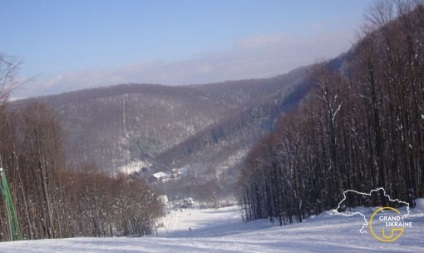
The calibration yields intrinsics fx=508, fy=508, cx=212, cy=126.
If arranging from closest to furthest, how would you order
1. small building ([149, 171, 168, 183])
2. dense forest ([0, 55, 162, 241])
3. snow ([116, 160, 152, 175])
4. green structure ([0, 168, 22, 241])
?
green structure ([0, 168, 22, 241])
dense forest ([0, 55, 162, 241])
small building ([149, 171, 168, 183])
snow ([116, 160, 152, 175])

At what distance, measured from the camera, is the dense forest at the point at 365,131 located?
25.1m

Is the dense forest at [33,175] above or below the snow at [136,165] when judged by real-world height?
above

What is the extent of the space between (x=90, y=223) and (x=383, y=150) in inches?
1330

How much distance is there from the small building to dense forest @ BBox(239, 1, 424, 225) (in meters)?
115

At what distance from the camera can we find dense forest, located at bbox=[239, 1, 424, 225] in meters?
25.1

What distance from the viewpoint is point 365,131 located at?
3350 centimetres

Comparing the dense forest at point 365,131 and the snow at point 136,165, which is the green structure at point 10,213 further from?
the snow at point 136,165

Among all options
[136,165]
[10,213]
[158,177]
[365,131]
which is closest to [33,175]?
[10,213]

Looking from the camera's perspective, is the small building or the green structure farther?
the small building

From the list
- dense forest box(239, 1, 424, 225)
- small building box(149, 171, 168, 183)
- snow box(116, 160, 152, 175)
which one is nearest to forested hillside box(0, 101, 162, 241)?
dense forest box(239, 1, 424, 225)

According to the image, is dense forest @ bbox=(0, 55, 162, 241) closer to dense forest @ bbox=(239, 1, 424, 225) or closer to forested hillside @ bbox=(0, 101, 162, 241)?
forested hillside @ bbox=(0, 101, 162, 241)

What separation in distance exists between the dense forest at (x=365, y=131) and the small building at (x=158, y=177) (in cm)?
11468

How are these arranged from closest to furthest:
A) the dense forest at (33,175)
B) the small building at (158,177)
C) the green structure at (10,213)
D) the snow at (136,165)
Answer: the green structure at (10,213) < the dense forest at (33,175) < the small building at (158,177) < the snow at (136,165)

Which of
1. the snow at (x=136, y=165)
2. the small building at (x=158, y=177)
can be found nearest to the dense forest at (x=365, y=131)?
the small building at (x=158, y=177)
